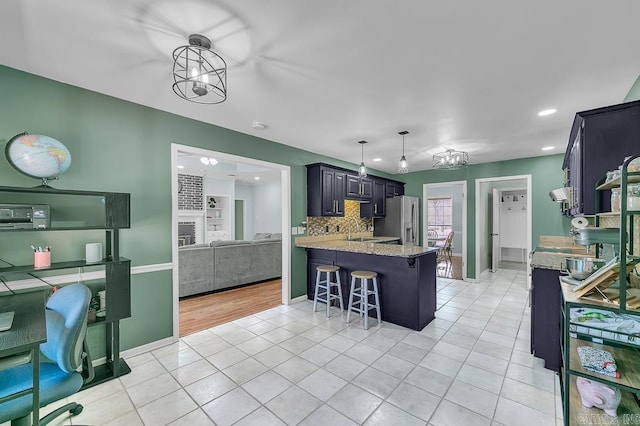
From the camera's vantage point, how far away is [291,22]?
1.61m

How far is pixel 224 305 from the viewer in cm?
423

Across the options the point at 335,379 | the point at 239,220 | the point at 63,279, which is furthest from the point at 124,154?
the point at 239,220

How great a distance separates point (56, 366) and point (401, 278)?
3.26 m

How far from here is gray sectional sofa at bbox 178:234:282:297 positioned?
4.48 m

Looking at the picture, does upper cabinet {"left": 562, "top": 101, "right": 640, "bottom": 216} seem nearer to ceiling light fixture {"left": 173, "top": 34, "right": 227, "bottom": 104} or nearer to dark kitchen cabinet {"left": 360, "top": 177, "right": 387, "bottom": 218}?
ceiling light fixture {"left": 173, "top": 34, "right": 227, "bottom": 104}

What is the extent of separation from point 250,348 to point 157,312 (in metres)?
Result: 1.09

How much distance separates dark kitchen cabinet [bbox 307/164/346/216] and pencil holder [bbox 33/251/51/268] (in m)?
3.25

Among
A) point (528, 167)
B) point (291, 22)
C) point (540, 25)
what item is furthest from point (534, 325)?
point (528, 167)

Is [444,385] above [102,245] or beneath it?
beneath

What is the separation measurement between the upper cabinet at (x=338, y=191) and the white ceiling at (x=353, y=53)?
1.52m

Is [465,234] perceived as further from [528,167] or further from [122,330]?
[122,330]

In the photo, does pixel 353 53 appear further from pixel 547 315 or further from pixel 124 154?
pixel 547 315

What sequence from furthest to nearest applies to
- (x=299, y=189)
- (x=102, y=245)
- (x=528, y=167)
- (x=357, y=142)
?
(x=528, y=167) < (x=299, y=189) < (x=357, y=142) < (x=102, y=245)

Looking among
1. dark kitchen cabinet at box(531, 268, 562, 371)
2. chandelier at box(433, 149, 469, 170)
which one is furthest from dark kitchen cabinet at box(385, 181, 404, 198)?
dark kitchen cabinet at box(531, 268, 562, 371)
